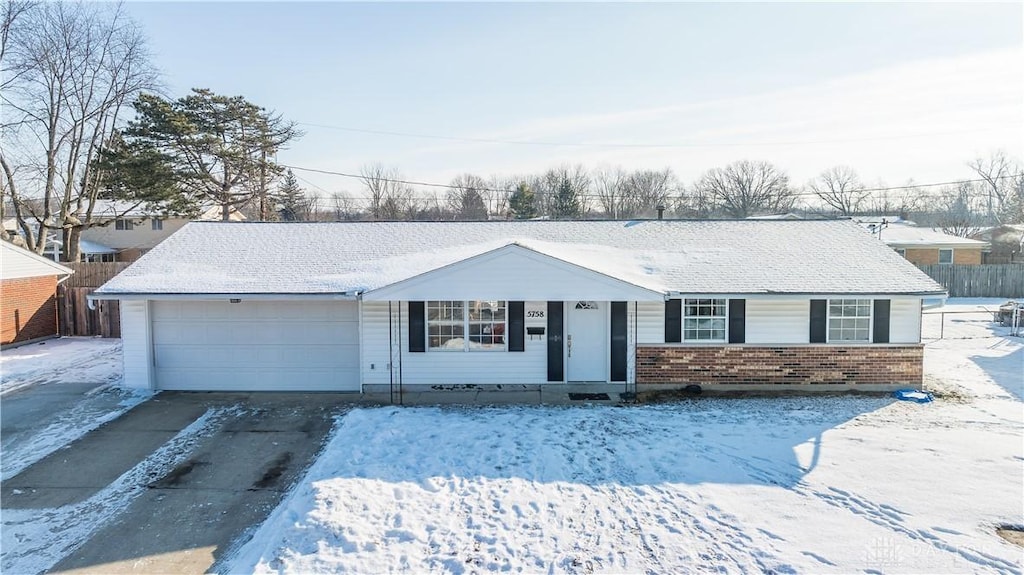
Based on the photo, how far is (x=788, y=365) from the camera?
37.9 ft

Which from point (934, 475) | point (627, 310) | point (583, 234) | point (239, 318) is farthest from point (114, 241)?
point (934, 475)

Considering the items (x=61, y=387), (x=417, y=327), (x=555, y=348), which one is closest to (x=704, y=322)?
(x=555, y=348)

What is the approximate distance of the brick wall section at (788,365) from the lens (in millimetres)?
11523

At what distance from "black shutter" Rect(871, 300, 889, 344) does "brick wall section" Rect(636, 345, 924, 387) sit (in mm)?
301

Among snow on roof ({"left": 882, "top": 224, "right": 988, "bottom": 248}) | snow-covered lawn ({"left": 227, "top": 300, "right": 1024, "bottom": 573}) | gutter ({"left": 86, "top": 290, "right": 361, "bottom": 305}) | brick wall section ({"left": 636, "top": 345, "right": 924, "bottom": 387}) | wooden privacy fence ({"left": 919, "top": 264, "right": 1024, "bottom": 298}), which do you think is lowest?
snow-covered lawn ({"left": 227, "top": 300, "right": 1024, "bottom": 573})

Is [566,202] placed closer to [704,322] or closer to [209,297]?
[704,322]

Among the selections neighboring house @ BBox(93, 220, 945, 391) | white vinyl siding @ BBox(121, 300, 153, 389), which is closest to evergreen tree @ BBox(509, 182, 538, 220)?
neighboring house @ BBox(93, 220, 945, 391)

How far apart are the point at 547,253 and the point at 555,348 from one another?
2.21 metres

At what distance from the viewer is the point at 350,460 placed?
26.0 feet

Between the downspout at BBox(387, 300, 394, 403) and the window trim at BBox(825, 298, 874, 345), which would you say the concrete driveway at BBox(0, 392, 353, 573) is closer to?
the downspout at BBox(387, 300, 394, 403)

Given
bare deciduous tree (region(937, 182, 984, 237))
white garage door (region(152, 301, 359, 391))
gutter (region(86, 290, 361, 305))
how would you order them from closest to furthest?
1. gutter (region(86, 290, 361, 305))
2. white garage door (region(152, 301, 359, 391))
3. bare deciduous tree (region(937, 182, 984, 237))

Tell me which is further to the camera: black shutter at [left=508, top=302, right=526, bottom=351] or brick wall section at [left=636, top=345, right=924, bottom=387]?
black shutter at [left=508, top=302, right=526, bottom=351]

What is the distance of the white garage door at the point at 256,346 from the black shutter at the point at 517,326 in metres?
3.43

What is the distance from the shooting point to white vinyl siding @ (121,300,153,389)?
11867mm
